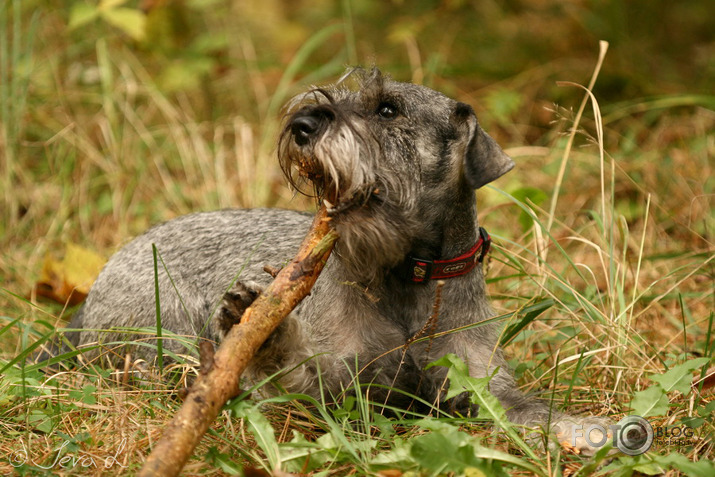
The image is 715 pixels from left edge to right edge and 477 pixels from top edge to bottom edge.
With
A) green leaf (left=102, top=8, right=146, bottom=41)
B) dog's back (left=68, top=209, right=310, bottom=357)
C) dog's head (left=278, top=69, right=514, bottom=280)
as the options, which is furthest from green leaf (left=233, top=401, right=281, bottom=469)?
green leaf (left=102, top=8, right=146, bottom=41)

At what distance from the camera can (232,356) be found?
2770mm

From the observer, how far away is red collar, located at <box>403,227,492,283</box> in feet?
12.0

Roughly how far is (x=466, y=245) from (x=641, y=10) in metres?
7.06

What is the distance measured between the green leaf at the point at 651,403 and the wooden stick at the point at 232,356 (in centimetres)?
159

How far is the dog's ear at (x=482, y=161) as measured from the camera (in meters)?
3.51

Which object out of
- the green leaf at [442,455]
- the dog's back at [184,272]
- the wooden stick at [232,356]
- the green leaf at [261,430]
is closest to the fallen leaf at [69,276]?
the dog's back at [184,272]

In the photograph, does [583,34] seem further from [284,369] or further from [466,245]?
[284,369]

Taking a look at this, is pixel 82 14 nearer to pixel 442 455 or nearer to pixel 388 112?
pixel 388 112

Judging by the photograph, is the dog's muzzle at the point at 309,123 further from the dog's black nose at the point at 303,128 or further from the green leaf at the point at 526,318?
the green leaf at the point at 526,318

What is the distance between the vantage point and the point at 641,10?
30.6 ft

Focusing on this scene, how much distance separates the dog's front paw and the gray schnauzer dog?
19 mm

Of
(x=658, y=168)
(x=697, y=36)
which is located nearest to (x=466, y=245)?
(x=658, y=168)

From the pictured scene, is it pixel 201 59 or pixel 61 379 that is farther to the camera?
pixel 201 59

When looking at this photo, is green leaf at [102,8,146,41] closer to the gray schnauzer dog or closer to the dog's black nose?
the gray schnauzer dog
